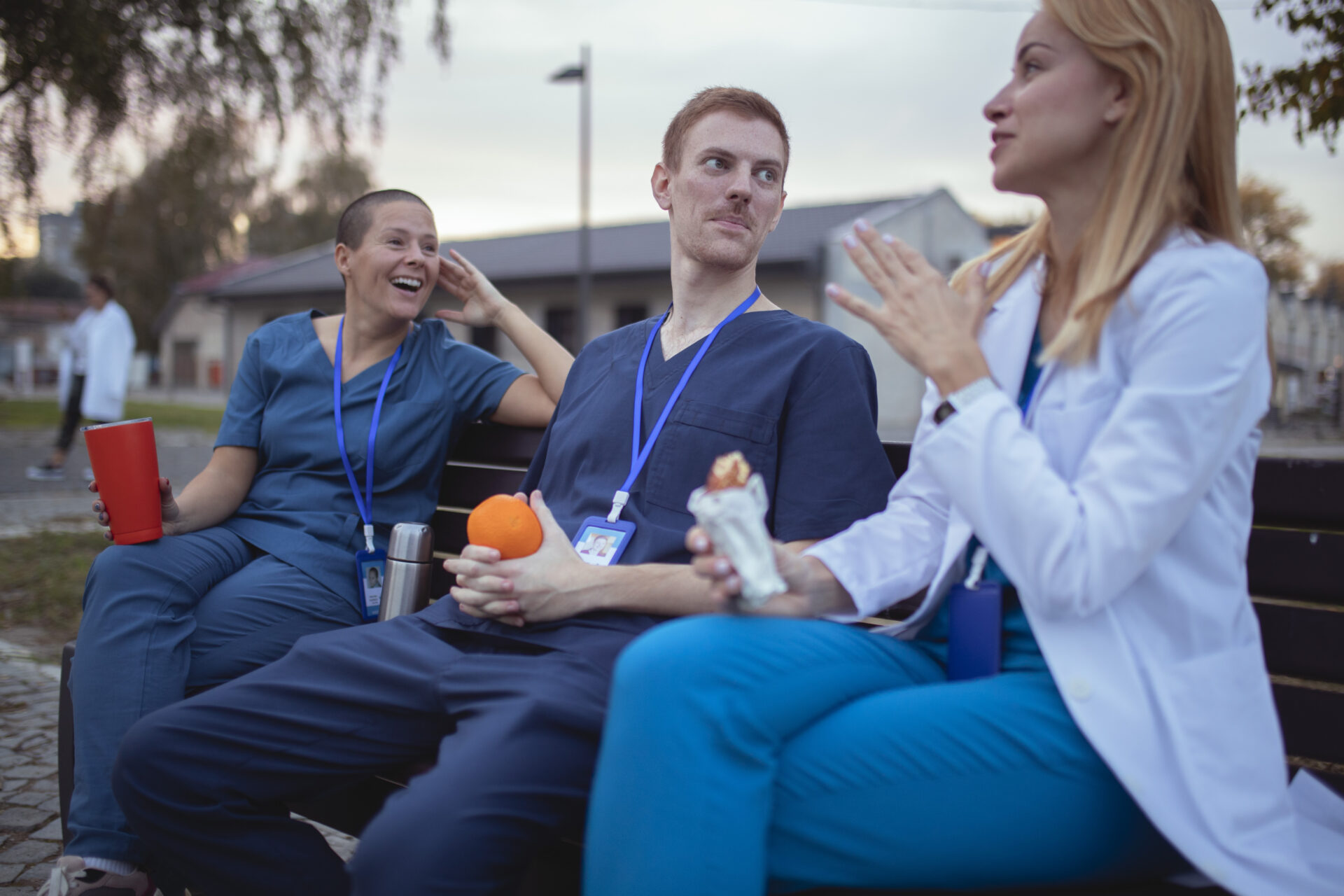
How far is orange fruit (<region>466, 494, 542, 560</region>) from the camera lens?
195cm

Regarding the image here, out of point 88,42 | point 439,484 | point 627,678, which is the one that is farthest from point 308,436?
point 88,42

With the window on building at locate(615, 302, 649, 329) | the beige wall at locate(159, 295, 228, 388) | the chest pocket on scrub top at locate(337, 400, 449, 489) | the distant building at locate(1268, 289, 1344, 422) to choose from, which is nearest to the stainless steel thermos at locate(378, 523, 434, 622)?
the chest pocket on scrub top at locate(337, 400, 449, 489)

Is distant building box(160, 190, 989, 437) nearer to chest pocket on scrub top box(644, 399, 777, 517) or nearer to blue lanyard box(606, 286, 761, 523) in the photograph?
blue lanyard box(606, 286, 761, 523)

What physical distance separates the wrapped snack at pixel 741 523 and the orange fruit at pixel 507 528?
25.0 inches

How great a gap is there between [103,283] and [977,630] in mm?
12366

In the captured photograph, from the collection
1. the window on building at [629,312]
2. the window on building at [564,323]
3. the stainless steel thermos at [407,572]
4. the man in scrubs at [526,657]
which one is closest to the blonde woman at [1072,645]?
the man in scrubs at [526,657]

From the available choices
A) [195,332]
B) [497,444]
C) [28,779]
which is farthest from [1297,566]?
[195,332]

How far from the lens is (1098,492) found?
4.41ft

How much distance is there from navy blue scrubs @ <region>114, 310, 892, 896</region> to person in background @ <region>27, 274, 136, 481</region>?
11008 mm

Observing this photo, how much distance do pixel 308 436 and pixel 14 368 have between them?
66.4m

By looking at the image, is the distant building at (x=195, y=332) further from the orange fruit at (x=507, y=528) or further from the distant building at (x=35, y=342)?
the orange fruit at (x=507, y=528)

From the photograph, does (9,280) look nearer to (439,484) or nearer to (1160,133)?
(439,484)

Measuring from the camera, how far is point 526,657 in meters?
1.87

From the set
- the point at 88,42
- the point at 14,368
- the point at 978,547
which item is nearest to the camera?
the point at 978,547
